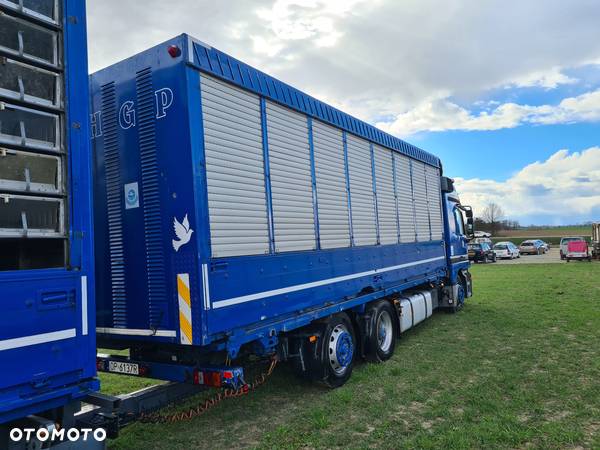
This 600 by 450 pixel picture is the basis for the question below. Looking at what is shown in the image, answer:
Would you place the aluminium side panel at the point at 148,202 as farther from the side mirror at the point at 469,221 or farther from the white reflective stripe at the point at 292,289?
the side mirror at the point at 469,221

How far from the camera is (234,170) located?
4.62 meters

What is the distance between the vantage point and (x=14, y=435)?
292 centimetres

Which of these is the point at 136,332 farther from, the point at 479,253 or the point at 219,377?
the point at 479,253

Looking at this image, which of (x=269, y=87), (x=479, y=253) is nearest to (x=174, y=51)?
(x=269, y=87)

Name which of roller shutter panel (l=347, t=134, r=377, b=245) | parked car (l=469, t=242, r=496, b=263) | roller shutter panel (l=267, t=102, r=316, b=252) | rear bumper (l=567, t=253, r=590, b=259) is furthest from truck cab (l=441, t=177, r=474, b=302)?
rear bumper (l=567, t=253, r=590, b=259)

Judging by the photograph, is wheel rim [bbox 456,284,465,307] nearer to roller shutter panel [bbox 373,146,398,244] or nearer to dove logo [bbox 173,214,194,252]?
roller shutter panel [bbox 373,146,398,244]

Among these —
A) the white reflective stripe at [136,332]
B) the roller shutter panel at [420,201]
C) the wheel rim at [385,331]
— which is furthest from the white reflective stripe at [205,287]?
the roller shutter panel at [420,201]

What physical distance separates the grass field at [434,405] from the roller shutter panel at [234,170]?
1.99 meters

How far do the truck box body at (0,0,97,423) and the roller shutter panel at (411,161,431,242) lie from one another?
305 inches

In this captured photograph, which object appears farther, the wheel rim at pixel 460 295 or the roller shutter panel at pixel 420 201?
the wheel rim at pixel 460 295

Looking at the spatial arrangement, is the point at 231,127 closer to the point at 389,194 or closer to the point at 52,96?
the point at 52,96

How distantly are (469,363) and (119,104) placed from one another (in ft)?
20.1

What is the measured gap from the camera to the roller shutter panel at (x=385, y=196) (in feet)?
26.2

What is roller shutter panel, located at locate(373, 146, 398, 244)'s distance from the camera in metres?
7.97
